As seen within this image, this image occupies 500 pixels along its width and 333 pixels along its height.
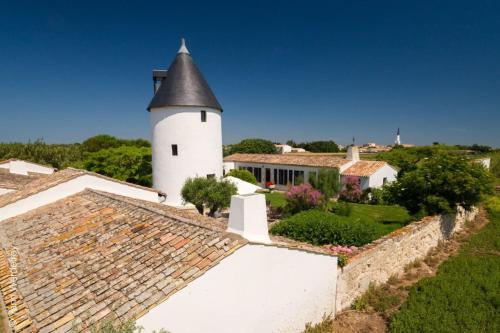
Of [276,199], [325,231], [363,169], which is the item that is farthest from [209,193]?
[363,169]

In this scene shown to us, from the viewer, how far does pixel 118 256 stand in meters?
6.16

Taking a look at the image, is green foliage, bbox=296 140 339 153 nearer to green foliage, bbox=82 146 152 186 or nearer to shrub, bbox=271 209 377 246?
green foliage, bbox=82 146 152 186

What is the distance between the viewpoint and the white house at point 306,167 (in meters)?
25.9

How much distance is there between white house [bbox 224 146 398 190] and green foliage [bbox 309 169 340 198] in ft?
5.60

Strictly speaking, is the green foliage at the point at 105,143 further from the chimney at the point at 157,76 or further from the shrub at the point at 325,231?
the shrub at the point at 325,231

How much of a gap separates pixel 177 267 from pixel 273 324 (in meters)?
3.10

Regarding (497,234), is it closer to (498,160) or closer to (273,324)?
(273,324)

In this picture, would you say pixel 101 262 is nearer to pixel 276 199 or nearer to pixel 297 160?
pixel 276 199

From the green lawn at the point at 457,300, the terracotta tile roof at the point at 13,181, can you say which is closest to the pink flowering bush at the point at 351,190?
the green lawn at the point at 457,300

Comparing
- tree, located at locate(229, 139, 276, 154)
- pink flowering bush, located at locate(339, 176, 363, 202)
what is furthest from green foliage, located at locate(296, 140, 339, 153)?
pink flowering bush, located at locate(339, 176, 363, 202)

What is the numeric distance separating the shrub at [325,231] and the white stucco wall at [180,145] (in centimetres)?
880

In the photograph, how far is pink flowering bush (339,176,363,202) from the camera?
78.9ft

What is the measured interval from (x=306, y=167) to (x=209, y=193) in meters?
16.0

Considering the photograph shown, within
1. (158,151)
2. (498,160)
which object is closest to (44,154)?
(158,151)
